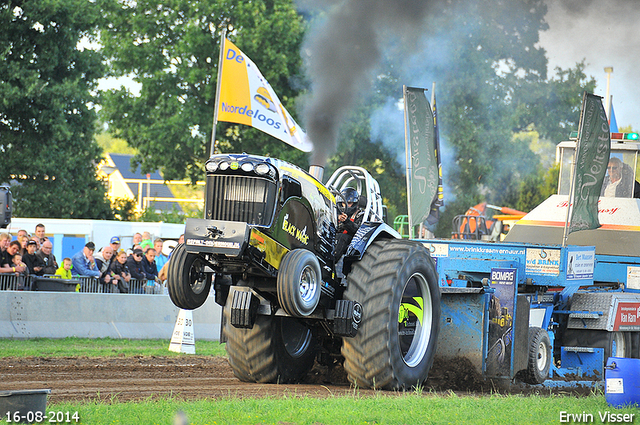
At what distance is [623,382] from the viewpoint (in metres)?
7.64

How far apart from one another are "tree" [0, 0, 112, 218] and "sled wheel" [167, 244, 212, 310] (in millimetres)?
19932

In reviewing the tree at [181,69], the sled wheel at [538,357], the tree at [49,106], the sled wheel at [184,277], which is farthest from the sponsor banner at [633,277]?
the tree at [181,69]

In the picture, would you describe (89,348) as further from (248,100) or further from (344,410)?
(344,410)

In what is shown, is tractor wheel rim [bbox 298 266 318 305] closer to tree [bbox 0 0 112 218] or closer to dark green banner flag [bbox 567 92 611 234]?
dark green banner flag [bbox 567 92 611 234]

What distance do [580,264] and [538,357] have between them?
1.59 meters

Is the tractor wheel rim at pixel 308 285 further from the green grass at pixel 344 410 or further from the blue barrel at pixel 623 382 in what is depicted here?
the blue barrel at pixel 623 382

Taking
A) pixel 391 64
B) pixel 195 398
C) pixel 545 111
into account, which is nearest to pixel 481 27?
pixel 391 64

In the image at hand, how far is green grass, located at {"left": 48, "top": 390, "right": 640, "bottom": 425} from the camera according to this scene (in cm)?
597

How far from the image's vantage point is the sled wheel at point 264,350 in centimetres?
888

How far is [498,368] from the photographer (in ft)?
31.0

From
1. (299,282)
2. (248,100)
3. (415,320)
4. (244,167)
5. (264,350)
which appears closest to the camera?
(299,282)

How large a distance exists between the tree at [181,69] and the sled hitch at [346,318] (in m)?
23.4

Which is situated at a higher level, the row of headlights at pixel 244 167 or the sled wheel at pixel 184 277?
the row of headlights at pixel 244 167

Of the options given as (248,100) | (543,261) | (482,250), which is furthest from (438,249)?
(248,100)
